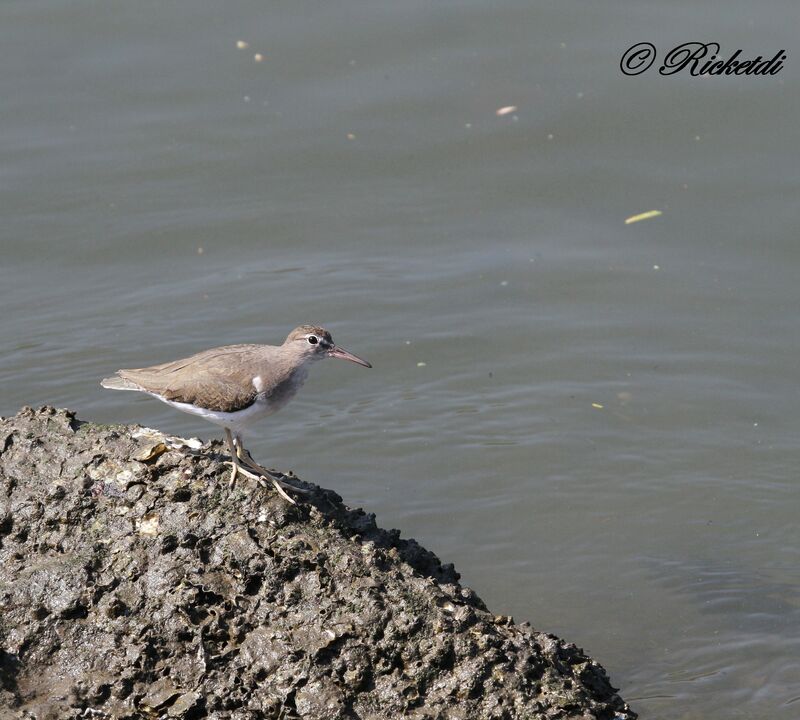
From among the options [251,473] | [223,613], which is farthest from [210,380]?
[223,613]

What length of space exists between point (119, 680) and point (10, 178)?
27.9 ft

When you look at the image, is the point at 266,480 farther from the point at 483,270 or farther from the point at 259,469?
the point at 483,270

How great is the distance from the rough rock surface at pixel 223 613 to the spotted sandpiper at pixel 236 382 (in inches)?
16.5

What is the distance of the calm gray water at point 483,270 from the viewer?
7746mm

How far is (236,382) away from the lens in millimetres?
5762

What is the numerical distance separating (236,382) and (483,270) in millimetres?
5292

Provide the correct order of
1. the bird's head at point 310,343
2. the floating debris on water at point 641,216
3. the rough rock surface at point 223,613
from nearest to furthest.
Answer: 1. the rough rock surface at point 223,613
2. the bird's head at point 310,343
3. the floating debris on water at point 641,216

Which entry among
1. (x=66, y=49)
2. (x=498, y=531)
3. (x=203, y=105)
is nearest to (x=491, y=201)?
(x=203, y=105)

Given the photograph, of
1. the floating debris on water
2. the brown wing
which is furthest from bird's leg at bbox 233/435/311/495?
the floating debris on water

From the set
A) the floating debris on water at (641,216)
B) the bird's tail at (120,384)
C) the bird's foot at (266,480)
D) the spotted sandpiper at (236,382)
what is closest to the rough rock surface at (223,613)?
the bird's foot at (266,480)

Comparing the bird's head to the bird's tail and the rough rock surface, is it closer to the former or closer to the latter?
the bird's tail

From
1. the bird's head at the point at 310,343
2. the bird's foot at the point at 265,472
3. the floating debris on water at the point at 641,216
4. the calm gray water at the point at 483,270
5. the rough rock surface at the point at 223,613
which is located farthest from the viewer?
the floating debris on water at the point at 641,216

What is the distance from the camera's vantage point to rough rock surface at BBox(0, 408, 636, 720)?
462 cm

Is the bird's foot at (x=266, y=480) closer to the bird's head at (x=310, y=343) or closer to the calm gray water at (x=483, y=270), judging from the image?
the bird's head at (x=310, y=343)
